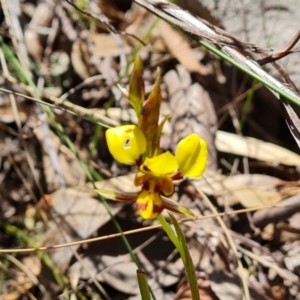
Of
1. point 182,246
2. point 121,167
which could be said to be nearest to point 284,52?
point 182,246

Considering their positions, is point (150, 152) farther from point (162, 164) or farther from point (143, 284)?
point (143, 284)

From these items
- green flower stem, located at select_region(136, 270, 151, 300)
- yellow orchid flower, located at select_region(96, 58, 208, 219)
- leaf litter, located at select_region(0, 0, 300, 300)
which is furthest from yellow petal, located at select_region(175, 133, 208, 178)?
leaf litter, located at select_region(0, 0, 300, 300)

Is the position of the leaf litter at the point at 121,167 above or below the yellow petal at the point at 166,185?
below

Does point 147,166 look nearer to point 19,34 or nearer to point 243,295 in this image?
point 243,295

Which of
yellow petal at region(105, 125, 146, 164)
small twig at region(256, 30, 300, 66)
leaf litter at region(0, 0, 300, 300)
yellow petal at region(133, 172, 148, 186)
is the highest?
small twig at region(256, 30, 300, 66)

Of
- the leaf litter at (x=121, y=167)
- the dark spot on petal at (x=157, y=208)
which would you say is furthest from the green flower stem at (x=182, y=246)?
the leaf litter at (x=121, y=167)

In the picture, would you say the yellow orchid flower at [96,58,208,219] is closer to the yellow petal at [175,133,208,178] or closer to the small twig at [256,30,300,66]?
the yellow petal at [175,133,208,178]

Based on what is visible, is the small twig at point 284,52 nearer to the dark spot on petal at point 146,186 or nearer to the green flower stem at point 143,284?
the dark spot on petal at point 146,186
